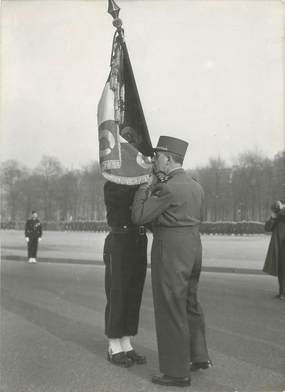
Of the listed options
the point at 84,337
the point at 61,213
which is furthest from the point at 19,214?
the point at 84,337

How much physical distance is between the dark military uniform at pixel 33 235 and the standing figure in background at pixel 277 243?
10356 mm

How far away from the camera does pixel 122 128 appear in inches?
216

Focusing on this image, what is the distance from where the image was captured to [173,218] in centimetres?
461

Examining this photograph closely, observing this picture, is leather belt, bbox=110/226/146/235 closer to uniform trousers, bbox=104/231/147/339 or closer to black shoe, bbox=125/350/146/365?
uniform trousers, bbox=104/231/147/339

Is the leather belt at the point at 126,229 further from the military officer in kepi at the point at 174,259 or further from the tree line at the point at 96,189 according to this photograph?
the tree line at the point at 96,189

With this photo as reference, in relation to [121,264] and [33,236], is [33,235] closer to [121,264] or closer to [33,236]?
[33,236]

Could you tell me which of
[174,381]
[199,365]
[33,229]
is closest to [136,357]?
[199,365]

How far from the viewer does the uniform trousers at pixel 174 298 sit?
175 inches

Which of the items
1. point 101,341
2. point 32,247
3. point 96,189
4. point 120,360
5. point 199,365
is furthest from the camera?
point 96,189

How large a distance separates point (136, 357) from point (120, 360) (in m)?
0.17

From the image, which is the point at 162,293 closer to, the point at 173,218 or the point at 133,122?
the point at 173,218

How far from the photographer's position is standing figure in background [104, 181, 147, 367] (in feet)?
16.9

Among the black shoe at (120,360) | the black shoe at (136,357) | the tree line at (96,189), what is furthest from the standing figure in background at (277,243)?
the tree line at (96,189)

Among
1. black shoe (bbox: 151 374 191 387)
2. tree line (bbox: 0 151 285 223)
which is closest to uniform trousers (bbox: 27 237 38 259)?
black shoe (bbox: 151 374 191 387)
